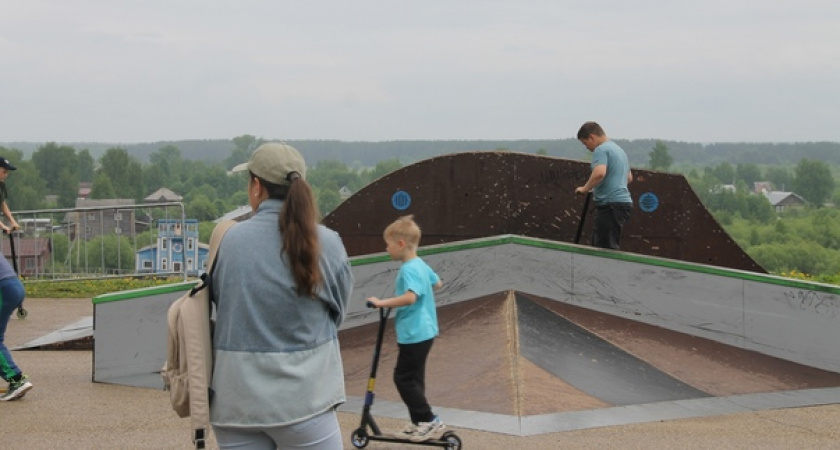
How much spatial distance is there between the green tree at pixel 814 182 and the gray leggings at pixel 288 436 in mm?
169980

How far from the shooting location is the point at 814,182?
548 feet

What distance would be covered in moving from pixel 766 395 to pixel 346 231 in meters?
5.34

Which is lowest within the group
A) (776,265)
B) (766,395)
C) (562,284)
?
(776,265)

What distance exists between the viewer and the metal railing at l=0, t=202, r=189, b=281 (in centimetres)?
1712

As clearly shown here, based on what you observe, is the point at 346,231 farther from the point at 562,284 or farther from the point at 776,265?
the point at 776,265

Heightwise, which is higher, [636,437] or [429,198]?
[429,198]

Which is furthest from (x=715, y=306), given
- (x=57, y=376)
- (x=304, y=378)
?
(x=304, y=378)

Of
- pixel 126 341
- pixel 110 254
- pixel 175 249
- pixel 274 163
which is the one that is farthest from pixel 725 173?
pixel 274 163

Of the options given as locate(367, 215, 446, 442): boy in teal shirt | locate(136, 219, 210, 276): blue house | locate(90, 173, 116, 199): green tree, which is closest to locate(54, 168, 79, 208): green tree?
locate(90, 173, 116, 199): green tree

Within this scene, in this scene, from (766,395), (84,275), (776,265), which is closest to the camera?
(766,395)

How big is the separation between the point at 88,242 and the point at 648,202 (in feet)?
30.1

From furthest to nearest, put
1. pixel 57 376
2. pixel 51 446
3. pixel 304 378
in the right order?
pixel 57 376
pixel 51 446
pixel 304 378

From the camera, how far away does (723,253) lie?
12.8 metres

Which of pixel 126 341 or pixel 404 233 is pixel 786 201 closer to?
pixel 126 341
